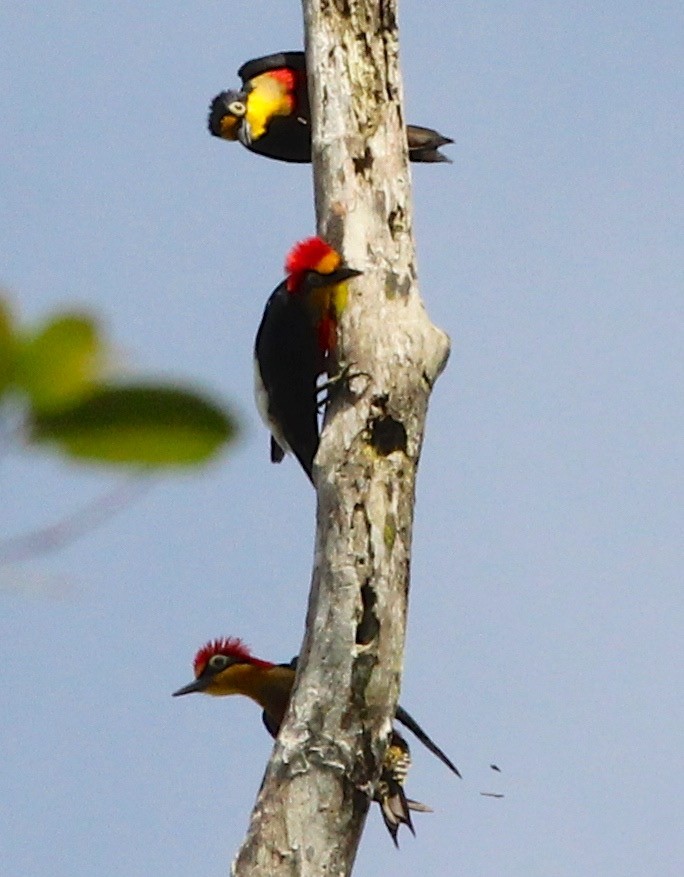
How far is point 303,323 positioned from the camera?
464 centimetres

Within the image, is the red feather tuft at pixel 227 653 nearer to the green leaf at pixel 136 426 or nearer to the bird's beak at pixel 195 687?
the bird's beak at pixel 195 687

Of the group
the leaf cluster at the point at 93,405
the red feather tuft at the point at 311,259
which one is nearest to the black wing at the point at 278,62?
the red feather tuft at the point at 311,259

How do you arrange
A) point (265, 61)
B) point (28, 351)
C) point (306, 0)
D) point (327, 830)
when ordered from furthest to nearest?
point (265, 61)
point (306, 0)
point (327, 830)
point (28, 351)

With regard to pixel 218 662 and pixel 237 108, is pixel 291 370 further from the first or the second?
pixel 237 108

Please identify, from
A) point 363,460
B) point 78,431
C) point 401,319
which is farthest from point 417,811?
point 78,431

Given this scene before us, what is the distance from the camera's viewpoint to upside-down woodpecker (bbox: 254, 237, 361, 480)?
14.6 ft

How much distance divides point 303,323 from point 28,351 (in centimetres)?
409

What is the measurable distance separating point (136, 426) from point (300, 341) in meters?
4.06

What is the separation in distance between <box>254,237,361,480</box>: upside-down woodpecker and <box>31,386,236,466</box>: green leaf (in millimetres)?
3855

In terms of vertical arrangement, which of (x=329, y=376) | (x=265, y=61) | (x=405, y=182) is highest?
(x=265, y=61)

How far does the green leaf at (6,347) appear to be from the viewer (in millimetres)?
545

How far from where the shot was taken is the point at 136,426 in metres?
0.58

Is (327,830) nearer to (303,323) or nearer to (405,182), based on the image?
(303,323)

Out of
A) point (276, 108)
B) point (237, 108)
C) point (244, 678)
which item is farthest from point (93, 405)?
point (237, 108)
